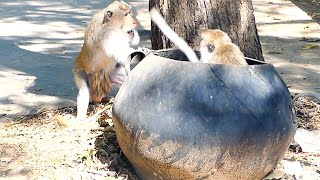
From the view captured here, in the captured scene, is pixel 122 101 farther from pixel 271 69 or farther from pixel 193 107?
pixel 271 69

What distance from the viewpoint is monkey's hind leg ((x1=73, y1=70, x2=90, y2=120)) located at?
4.85m

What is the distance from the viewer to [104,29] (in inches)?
198

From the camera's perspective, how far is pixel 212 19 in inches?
166

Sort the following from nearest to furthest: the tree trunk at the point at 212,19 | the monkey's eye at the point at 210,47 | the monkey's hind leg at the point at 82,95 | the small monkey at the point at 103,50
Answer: the monkey's eye at the point at 210,47
the tree trunk at the point at 212,19
the monkey's hind leg at the point at 82,95
the small monkey at the point at 103,50

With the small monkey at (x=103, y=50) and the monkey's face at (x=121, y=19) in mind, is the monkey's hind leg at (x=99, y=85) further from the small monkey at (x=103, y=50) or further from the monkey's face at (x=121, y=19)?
the monkey's face at (x=121, y=19)

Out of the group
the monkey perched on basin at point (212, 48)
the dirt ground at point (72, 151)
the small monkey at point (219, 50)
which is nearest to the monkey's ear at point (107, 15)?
the dirt ground at point (72, 151)

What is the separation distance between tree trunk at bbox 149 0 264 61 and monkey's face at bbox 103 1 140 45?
0.72 metres

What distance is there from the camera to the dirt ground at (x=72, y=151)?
3781mm

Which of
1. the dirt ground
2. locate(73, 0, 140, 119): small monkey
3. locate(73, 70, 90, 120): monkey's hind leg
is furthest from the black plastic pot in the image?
locate(73, 0, 140, 119): small monkey

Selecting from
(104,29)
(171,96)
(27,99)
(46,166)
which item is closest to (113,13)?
(104,29)

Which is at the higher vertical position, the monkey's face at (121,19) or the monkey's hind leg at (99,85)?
the monkey's face at (121,19)

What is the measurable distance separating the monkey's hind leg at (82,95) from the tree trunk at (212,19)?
98 centimetres

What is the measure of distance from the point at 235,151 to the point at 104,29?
2.25 m

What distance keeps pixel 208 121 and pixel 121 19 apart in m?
2.20
